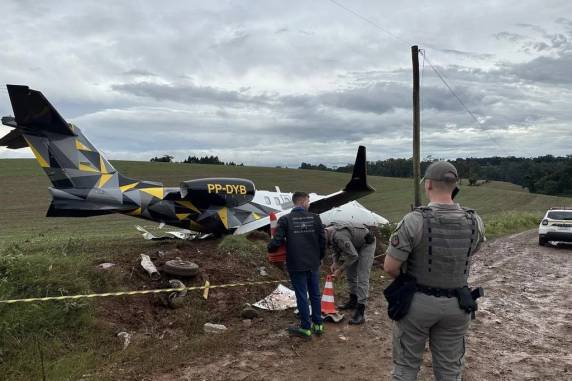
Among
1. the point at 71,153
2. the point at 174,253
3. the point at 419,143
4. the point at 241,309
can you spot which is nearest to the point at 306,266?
the point at 241,309

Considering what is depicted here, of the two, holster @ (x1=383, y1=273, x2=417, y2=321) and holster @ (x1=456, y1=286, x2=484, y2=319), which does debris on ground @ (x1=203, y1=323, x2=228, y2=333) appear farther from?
holster @ (x1=456, y1=286, x2=484, y2=319)

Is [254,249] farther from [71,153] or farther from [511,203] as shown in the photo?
[511,203]

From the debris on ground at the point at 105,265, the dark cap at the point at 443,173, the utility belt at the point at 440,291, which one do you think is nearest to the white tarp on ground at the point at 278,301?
the debris on ground at the point at 105,265

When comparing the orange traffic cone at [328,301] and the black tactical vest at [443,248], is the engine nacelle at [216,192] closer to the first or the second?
the orange traffic cone at [328,301]

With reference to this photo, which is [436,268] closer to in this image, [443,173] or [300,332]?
[443,173]

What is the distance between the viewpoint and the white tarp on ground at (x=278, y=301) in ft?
25.3

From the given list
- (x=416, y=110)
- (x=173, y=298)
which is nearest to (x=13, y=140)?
(x=173, y=298)

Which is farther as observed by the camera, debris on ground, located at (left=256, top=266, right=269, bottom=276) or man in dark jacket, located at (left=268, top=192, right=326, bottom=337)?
debris on ground, located at (left=256, top=266, right=269, bottom=276)

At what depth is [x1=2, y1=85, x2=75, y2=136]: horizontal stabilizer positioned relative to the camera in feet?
29.2

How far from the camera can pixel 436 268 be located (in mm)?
3549

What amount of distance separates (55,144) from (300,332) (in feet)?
24.7

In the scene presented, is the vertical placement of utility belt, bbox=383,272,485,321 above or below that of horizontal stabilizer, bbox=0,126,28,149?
below

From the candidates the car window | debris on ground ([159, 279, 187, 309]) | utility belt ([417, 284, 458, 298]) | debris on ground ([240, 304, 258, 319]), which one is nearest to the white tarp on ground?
debris on ground ([240, 304, 258, 319])

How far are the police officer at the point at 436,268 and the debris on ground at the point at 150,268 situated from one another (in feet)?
17.5
